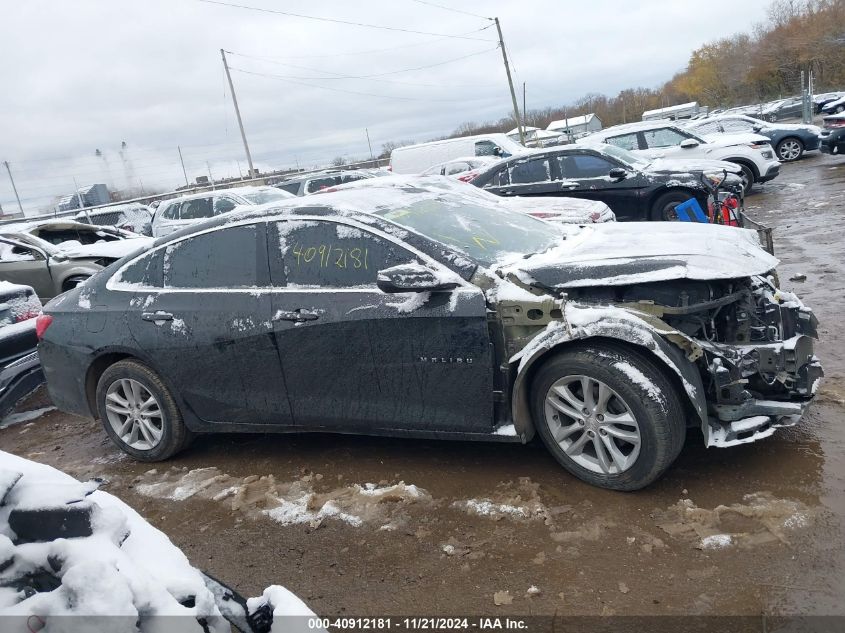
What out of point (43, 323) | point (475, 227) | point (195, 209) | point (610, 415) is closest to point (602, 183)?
point (475, 227)

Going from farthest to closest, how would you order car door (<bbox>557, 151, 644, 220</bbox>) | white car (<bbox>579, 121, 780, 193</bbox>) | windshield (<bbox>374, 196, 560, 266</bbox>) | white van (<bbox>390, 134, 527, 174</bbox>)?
white van (<bbox>390, 134, 527, 174</bbox>) → white car (<bbox>579, 121, 780, 193</bbox>) → car door (<bbox>557, 151, 644, 220</bbox>) → windshield (<bbox>374, 196, 560, 266</bbox>)

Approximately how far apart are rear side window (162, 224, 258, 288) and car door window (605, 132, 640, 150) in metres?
11.1

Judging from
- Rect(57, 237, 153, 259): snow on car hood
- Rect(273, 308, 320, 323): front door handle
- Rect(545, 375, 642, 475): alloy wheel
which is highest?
Rect(57, 237, 153, 259): snow on car hood

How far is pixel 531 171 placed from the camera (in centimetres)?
1030

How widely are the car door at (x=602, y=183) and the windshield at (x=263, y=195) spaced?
587cm

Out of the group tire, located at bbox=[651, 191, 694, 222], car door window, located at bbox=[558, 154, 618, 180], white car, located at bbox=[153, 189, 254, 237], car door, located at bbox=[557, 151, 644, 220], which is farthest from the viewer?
white car, located at bbox=[153, 189, 254, 237]

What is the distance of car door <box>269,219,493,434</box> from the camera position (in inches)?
131

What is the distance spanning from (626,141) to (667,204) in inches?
186

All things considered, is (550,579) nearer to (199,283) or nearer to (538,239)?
(538,239)

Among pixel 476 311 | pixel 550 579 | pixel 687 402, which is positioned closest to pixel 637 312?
pixel 687 402

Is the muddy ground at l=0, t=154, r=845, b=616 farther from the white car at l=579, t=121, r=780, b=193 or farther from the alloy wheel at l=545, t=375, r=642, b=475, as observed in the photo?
the white car at l=579, t=121, r=780, b=193

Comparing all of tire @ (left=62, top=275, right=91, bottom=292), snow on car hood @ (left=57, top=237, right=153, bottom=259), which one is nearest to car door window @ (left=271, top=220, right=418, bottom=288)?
snow on car hood @ (left=57, top=237, right=153, bottom=259)

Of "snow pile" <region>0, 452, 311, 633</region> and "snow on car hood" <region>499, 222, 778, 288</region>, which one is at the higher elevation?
"snow on car hood" <region>499, 222, 778, 288</region>

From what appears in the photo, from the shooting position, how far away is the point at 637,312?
3105mm
